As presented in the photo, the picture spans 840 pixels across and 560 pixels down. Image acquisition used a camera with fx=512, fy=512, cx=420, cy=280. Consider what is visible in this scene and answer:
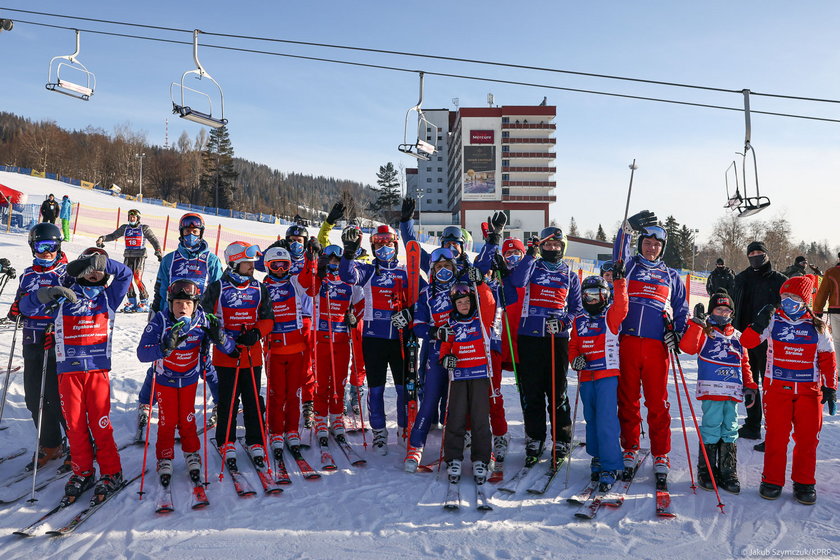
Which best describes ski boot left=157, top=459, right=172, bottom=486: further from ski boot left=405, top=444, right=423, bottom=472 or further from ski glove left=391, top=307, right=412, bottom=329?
ski glove left=391, top=307, right=412, bottom=329

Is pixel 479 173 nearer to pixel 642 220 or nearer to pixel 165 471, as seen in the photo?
pixel 642 220

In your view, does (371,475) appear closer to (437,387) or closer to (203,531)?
(437,387)

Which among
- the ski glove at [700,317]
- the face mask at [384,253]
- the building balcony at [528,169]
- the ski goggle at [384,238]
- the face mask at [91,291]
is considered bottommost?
the ski glove at [700,317]

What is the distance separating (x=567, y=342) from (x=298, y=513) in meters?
2.93

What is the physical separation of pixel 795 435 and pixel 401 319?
359 cm

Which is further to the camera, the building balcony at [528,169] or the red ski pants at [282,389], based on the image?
the building balcony at [528,169]

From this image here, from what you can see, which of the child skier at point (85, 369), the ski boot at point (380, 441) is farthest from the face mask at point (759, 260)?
the child skier at point (85, 369)

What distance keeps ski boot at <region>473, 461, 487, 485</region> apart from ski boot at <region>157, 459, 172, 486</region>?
2.66 meters

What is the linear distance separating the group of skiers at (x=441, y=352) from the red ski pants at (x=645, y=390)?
17mm

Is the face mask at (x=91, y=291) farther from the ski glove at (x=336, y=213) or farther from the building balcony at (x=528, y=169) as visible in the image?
the building balcony at (x=528, y=169)

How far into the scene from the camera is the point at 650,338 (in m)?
4.71

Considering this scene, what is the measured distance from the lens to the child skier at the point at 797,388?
4285 millimetres

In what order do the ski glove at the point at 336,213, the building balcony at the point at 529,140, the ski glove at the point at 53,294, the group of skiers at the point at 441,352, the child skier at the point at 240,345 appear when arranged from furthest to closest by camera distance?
the building balcony at the point at 529,140 → the ski glove at the point at 336,213 → the child skier at the point at 240,345 → the group of skiers at the point at 441,352 → the ski glove at the point at 53,294

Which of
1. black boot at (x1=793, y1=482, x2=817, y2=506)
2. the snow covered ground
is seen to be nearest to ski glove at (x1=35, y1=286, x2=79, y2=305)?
the snow covered ground
